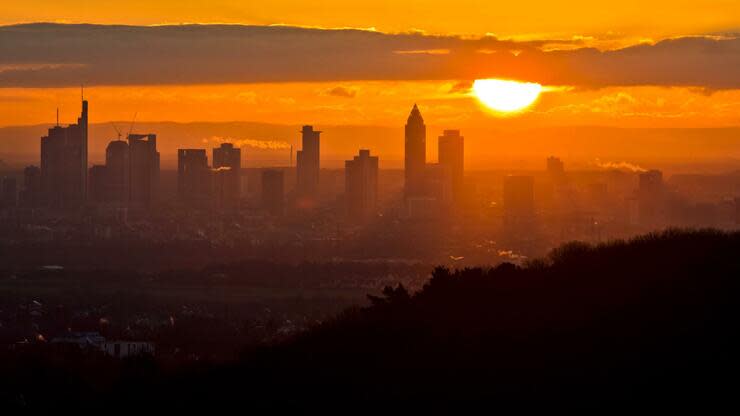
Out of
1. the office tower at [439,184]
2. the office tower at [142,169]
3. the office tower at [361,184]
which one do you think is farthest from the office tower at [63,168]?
the office tower at [439,184]

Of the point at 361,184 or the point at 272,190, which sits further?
the point at 272,190

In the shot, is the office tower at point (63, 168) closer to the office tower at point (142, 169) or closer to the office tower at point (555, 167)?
the office tower at point (142, 169)

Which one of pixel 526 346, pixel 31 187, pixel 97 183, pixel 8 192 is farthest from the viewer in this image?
pixel 97 183

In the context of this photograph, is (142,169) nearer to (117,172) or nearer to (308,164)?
(117,172)

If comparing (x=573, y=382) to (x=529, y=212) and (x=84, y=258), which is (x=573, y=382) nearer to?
(x=84, y=258)

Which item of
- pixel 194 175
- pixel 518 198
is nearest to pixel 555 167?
pixel 518 198

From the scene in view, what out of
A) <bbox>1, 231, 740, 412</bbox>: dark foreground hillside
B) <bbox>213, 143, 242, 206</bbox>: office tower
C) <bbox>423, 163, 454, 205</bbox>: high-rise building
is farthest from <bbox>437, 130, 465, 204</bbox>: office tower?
<bbox>1, 231, 740, 412</bbox>: dark foreground hillside
